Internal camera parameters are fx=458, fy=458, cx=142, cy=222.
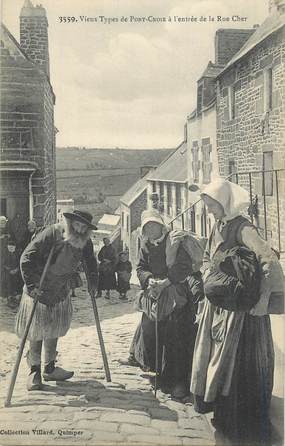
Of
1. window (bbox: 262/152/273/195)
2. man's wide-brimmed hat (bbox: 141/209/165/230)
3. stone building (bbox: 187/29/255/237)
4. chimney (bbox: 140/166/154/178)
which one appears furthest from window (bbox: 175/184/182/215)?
window (bbox: 262/152/273/195)

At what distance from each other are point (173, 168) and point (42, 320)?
1683 millimetres

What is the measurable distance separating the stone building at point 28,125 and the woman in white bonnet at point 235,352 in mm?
1710

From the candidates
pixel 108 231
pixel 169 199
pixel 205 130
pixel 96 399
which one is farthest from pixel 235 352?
pixel 205 130

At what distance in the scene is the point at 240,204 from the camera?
113 inches

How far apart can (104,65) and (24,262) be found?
1.68m

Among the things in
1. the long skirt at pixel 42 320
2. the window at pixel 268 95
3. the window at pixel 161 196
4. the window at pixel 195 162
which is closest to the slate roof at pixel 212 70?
the window at pixel 268 95

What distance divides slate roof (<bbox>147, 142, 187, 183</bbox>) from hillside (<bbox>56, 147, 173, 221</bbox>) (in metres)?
0.07

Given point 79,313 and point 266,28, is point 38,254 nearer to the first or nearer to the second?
point 79,313

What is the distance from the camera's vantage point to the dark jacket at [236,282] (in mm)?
2717

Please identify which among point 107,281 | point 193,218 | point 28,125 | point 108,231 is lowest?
point 107,281

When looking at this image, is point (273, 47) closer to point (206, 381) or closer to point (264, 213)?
point (264, 213)

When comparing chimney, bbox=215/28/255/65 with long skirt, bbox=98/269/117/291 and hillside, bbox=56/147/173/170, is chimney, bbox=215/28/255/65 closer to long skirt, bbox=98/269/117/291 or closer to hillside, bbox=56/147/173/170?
hillside, bbox=56/147/173/170

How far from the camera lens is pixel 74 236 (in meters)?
3.41

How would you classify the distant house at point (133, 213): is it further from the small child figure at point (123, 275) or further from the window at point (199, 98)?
the window at point (199, 98)
